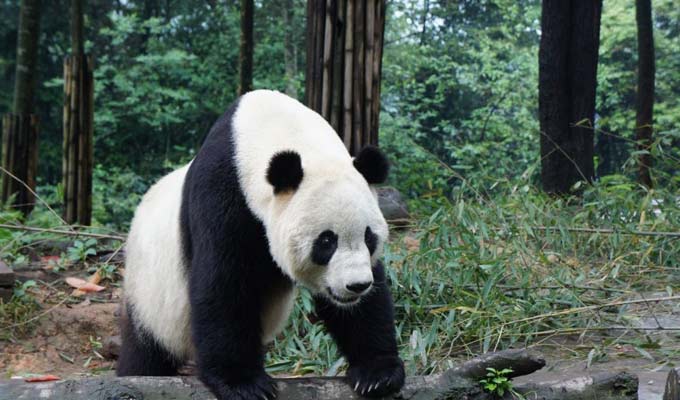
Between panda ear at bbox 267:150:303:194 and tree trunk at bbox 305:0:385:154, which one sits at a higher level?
tree trunk at bbox 305:0:385:154

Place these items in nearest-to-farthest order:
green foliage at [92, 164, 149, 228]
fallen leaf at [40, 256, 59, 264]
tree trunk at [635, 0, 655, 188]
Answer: fallen leaf at [40, 256, 59, 264], tree trunk at [635, 0, 655, 188], green foliage at [92, 164, 149, 228]

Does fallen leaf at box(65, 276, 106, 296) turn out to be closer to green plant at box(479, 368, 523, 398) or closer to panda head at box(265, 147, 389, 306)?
panda head at box(265, 147, 389, 306)

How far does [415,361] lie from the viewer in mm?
4078

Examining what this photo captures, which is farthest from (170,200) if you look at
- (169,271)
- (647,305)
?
(647,305)

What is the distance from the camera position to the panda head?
106 inches

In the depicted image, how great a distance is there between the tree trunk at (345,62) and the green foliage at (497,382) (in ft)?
9.03

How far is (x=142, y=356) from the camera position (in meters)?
3.67

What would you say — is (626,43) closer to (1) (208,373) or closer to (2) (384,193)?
(2) (384,193)

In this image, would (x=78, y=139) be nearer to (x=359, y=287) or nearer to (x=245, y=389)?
(x=245, y=389)

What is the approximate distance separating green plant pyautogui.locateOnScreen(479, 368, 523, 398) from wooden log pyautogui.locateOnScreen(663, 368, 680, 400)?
2.03ft

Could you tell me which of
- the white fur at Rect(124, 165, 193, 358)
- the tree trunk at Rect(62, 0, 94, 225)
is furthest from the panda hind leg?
the tree trunk at Rect(62, 0, 94, 225)

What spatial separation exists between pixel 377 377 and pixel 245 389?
51 cm

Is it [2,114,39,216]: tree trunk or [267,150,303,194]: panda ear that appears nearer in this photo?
[267,150,303,194]: panda ear

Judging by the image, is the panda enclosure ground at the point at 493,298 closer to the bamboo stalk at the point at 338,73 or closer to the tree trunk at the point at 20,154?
the bamboo stalk at the point at 338,73
